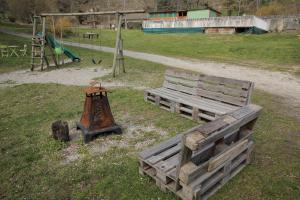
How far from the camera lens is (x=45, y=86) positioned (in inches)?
374

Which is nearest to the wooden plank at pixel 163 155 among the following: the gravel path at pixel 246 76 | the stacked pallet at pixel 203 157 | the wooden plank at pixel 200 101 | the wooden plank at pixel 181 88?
the stacked pallet at pixel 203 157

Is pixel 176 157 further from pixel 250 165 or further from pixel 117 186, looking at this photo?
pixel 250 165

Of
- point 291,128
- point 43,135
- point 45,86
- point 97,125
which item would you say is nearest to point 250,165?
point 291,128

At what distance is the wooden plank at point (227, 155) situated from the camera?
10.1 ft

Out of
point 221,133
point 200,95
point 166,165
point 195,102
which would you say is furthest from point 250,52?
point 221,133

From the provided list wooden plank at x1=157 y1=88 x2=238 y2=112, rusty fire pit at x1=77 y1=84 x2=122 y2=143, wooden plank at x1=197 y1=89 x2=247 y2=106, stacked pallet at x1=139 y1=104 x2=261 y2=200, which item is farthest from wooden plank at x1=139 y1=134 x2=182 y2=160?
wooden plank at x1=197 y1=89 x2=247 y2=106

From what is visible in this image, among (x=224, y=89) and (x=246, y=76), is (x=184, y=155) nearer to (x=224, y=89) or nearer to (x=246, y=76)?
(x=224, y=89)

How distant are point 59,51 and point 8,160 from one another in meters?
9.89

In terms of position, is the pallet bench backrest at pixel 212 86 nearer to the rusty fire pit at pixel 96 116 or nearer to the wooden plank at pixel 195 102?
the wooden plank at pixel 195 102

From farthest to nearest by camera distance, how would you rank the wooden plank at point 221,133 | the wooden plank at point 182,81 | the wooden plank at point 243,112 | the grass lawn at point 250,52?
the grass lawn at point 250,52 → the wooden plank at point 182,81 → the wooden plank at point 243,112 → the wooden plank at point 221,133

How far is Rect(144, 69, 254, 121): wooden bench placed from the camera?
539 centimetres

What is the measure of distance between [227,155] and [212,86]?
3.01 m

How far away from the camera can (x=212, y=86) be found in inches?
237

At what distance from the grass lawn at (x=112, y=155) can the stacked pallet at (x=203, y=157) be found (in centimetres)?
22
